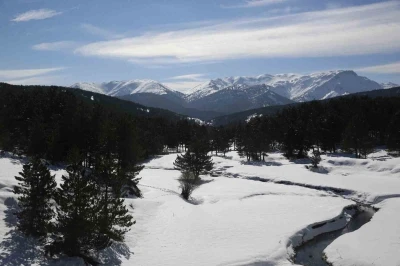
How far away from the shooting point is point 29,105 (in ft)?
213

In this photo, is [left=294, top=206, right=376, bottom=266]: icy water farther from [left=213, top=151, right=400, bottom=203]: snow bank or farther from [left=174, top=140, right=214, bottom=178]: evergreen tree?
[left=174, top=140, right=214, bottom=178]: evergreen tree

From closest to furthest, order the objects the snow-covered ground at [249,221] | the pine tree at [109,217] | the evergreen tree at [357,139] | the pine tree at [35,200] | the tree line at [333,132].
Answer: the pine tree at [35,200] < the pine tree at [109,217] < the snow-covered ground at [249,221] < the evergreen tree at [357,139] < the tree line at [333,132]

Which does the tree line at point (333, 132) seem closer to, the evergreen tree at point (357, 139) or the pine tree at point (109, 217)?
the evergreen tree at point (357, 139)

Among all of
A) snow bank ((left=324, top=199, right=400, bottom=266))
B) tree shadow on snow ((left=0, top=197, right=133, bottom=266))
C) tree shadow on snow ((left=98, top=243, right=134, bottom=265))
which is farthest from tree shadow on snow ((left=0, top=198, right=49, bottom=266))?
snow bank ((left=324, top=199, right=400, bottom=266))

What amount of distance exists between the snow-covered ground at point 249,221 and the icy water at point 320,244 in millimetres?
750

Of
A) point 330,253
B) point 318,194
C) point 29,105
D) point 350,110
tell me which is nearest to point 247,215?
point 330,253

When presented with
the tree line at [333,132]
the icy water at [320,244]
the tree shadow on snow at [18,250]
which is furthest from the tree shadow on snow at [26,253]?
the tree line at [333,132]

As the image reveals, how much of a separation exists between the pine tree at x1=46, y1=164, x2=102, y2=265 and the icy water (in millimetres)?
16747

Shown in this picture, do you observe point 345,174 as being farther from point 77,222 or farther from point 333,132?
point 77,222

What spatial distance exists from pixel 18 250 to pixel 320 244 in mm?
25980

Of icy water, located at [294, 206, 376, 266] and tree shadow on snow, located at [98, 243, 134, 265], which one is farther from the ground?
tree shadow on snow, located at [98, 243, 134, 265]

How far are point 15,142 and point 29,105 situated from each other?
577 inches

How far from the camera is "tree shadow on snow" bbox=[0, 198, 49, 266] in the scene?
20.4 metres

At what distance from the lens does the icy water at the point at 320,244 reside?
27.3 meters
